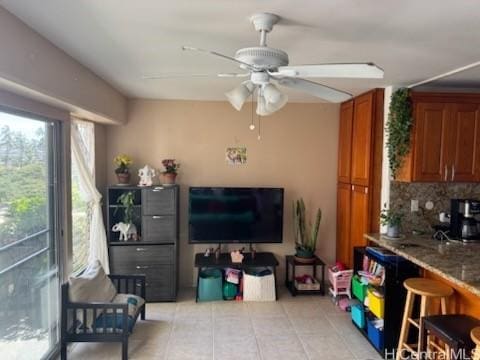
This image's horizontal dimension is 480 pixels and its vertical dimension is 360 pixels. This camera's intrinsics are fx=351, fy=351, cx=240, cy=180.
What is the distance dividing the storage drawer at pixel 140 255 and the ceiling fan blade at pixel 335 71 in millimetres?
2871

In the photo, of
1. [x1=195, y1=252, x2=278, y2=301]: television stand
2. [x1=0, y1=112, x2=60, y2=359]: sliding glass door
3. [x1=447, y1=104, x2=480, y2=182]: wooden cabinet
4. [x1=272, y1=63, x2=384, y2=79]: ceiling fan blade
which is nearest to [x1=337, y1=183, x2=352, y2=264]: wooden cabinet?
[x1=195, y1=252, x2=278, y2=301]: television stand

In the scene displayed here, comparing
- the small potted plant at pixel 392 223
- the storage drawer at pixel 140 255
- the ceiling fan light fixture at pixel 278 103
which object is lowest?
the storage drawer at pixel 140 255

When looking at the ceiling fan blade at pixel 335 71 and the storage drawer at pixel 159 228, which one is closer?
the ceiling fan blade at pixel 335 71

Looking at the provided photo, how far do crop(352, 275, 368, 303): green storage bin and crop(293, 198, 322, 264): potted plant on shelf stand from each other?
2.62 feet

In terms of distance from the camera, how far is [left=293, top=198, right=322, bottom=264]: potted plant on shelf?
433cm

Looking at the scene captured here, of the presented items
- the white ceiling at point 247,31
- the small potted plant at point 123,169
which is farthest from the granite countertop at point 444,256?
the small potted plant at point 123,169

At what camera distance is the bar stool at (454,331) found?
213 cm

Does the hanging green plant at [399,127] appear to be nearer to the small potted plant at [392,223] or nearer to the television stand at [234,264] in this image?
the small potted plant at [392,223]

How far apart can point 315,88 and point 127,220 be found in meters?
2.89

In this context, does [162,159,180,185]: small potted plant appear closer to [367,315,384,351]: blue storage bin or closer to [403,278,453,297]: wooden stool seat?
[367,315,384,351]: blue storage bin

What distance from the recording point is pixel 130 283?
3.89 m

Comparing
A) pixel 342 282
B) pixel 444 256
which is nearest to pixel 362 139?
pixel 444 256

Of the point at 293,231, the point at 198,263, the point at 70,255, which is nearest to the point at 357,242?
the point at 293,231

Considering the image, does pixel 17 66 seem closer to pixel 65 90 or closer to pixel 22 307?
pixel 65 90
